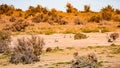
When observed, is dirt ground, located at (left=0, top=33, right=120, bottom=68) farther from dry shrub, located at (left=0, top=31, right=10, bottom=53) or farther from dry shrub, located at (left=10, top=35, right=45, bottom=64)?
dry shrub, located at (left=0, top=31, right=10, bottom=53)

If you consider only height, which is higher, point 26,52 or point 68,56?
point 26,52

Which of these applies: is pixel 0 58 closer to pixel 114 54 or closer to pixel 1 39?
pixel 1 39

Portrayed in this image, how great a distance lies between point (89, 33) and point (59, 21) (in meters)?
14.9

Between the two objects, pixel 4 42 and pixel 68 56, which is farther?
pixel 4 42

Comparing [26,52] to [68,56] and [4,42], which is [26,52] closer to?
[68,56]

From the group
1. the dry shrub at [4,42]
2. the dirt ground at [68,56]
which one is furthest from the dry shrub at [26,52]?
the dry shrub at [4,42]

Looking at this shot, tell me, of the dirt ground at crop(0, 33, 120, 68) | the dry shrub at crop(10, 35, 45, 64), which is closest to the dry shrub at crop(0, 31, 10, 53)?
the dirt ground at crop(0, 33, 120, 68)

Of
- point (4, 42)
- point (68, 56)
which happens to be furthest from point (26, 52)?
point (4, 42)

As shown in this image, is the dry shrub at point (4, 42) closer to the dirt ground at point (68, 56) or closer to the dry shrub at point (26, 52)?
the dirt ground at point (68, 56)

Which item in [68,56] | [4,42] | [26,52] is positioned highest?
[4,42]

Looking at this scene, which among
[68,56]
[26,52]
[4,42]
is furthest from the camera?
[4,42]

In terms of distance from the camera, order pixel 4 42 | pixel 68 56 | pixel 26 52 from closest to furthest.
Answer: pixel 26 52
pixel 68 56
pixel 4 42

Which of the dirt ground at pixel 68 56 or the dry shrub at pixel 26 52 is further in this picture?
the dry shrub at pixel 26 52

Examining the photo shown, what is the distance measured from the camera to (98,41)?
2653cm
